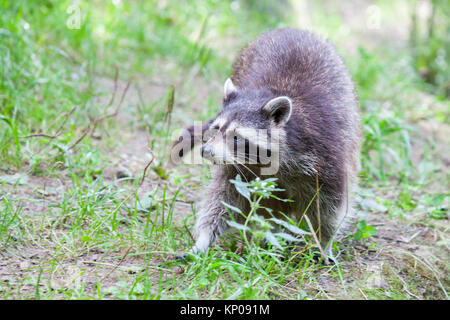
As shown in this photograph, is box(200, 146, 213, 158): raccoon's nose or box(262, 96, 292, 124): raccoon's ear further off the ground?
box(262, 96, 292, 124): raccoon's ear

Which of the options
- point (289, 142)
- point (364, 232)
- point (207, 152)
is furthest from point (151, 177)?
point (364, 232)

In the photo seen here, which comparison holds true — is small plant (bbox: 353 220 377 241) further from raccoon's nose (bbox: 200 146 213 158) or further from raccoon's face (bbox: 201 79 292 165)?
raccoon's nose (bbox: 200 146 213 158)

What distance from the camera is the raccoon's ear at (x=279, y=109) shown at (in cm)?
371

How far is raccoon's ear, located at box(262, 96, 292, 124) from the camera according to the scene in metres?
3.71

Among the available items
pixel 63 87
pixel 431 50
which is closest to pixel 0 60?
pixel 63 87

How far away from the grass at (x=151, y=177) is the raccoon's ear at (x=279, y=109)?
2.81ft

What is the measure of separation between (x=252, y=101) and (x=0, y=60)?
2856 millimetres

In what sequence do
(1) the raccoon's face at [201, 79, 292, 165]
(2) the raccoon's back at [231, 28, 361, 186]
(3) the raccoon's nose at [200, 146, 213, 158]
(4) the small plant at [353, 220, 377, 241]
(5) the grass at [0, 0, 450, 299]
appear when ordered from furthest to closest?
(4) the small plant at [353, 220, 377, 241], (2) the raccoon's back at [231, 28, 361, 186], (1) the raccoon's face at [201, 79, 292, 165], (3) the raccoon's nose at [200, 146, 213, 158], (5) the grass at [0, 0, 450, 299]

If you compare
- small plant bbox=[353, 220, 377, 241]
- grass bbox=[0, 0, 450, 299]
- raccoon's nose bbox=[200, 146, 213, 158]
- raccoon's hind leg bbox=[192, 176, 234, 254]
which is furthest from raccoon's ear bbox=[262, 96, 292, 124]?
small plant bbox=[353, 220, 377, 241]

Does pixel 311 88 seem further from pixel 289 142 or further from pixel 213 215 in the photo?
pixel 213 215

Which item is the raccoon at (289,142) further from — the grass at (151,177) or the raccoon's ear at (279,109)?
the grass at (151,177)

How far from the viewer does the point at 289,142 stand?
3805mm

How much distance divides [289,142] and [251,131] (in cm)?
30
